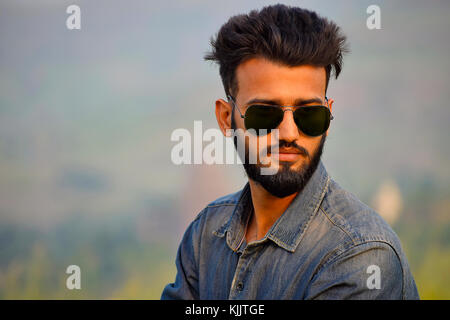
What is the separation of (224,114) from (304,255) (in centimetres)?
102

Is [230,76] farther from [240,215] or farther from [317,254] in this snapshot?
[317,254]

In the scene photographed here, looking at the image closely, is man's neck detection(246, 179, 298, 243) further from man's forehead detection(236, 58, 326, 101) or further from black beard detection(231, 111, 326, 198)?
man's forehead detection(236, 58, 326, 101)

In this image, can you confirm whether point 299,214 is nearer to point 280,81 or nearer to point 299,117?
point 299,117

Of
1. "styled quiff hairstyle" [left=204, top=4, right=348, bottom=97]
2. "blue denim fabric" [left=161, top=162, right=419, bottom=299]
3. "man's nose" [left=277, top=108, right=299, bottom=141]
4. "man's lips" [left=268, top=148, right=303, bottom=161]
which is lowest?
"blue denim fabric" [left=161, top=162, right=419, bottom=299]

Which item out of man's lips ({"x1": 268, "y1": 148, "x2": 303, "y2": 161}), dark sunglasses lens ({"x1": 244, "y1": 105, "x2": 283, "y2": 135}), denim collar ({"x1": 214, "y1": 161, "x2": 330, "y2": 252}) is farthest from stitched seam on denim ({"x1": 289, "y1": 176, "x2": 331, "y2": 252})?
dark sunglasses lens ({"x1": 244, "y1": 105, "x2": 283, "y2": 135})

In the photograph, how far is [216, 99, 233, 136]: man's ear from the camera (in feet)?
9.88

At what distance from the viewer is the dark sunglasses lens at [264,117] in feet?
8.38

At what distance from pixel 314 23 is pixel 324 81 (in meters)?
0.33

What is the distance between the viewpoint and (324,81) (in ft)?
9.02

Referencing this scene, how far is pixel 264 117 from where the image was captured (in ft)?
8.45

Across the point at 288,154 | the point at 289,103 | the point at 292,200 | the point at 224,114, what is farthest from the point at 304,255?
the point at 224,114

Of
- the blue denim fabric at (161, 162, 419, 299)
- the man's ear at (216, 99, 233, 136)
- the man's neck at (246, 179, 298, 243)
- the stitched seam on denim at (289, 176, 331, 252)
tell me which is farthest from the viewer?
the man's ear at (216, 99, 233, 136)
